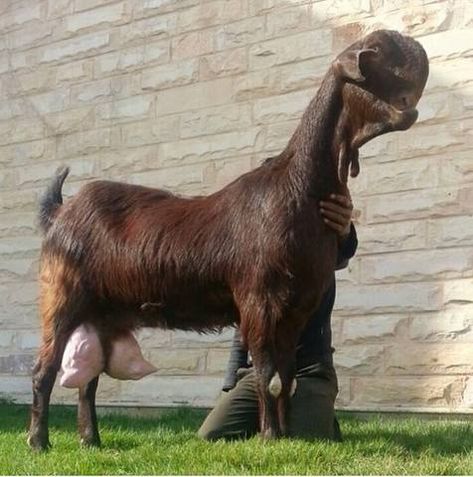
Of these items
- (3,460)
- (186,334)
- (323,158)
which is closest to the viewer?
(323,158)

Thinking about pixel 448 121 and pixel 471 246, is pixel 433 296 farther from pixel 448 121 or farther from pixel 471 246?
pixel 448 121

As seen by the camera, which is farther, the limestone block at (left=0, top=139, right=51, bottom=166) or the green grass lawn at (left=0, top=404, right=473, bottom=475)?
the limestone block at (left=0, top=139, right=51, bottom=166)

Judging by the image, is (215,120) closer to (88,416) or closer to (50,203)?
(50,203)

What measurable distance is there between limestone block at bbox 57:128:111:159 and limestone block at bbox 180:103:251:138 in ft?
2.33

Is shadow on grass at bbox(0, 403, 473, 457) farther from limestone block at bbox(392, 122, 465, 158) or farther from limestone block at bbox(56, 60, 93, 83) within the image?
limestone block at bbox(56, 60, 93, 83)

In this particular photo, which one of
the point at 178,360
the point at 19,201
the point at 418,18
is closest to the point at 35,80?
the point at 19,201

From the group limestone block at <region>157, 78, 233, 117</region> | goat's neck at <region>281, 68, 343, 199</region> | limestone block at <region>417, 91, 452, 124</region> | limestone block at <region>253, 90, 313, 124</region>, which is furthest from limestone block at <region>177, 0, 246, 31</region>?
goat's neck at <region>281, 68, 343, 199</region>

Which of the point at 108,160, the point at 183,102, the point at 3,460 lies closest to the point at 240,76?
the point at 183,102

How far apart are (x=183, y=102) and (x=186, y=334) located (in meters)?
1.60

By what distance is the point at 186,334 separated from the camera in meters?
6.27

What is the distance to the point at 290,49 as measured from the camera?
6082 millimetres

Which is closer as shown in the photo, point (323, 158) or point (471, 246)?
point (323, 158)

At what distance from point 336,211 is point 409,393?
2.23m

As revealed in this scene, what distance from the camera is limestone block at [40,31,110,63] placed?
7.05 m
